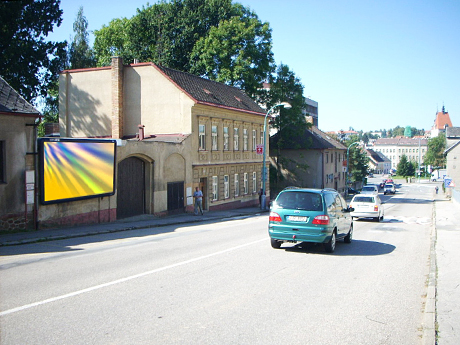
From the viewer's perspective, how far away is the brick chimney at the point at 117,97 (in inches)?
1190

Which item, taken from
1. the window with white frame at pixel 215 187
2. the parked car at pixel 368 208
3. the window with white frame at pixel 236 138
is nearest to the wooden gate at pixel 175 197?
the window with white frame at pixel 215 187

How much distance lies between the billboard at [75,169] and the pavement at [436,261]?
1.42 meters

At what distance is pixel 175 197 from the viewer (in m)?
27.3

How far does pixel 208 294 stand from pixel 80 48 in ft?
150

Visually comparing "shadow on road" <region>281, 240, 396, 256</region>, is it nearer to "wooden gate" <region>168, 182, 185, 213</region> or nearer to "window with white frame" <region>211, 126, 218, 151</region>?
"wooden gate" <region>168, 182, 185, 213</region>

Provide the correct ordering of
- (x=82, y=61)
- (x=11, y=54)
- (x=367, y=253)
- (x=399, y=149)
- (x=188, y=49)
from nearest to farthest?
(x=367, y=253)
(x=11, y=54)
(x=188, y=49)
(x=82, y=61)
(x=399, y=149)

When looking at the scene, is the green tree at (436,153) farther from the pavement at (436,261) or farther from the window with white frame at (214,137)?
the pavement at (436,261)

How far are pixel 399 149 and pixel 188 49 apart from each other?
543 feet

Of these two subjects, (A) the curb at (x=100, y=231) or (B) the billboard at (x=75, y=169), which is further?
(B) the billboard at (x=75, y=169)

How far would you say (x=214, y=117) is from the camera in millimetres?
32031

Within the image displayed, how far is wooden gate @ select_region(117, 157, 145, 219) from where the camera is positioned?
2262 centimetres

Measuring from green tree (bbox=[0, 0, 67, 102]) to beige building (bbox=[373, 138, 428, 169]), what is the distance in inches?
6604

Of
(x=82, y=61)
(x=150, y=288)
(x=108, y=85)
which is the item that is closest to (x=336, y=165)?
(x=82, y=61)

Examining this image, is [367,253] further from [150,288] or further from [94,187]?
[94,187]
